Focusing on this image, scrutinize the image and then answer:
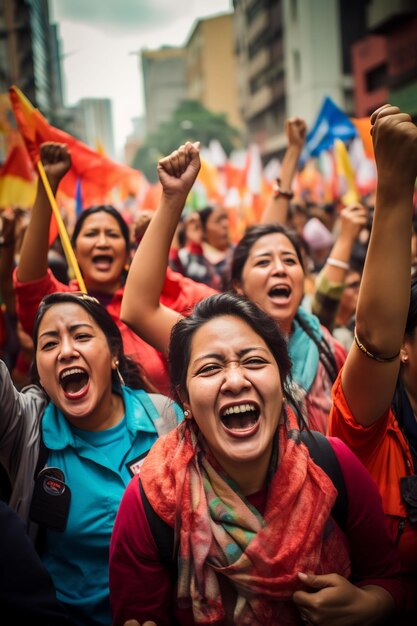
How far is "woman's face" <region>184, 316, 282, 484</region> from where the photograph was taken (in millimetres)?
1796

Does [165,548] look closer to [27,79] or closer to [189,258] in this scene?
[189,258]

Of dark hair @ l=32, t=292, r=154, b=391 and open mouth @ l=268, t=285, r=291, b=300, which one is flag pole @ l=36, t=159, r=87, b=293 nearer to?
dark hair @ l=32, t=292, r=154, b=391

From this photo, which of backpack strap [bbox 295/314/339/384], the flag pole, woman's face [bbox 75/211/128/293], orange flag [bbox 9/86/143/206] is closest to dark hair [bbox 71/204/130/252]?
woman's face [bbox 75/211/128/293]

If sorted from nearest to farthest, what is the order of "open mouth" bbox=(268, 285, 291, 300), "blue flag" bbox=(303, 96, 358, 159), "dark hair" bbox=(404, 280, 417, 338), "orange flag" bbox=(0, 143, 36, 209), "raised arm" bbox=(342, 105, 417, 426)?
1. "raised arm" bbox=(342, 105, 417, 426)
2. "dark hair" bbox=(404, 280, 417, 338)
3. "open mouth" bbox=(268, 285, 291, 300)
4. "orange flag" bbox=(0, 143, 36, 209)
5. "blue flag" bbox=(303, 96, 358, 159)

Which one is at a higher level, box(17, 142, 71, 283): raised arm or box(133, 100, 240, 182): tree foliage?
box(133, 100, 240, 182): tree foliage

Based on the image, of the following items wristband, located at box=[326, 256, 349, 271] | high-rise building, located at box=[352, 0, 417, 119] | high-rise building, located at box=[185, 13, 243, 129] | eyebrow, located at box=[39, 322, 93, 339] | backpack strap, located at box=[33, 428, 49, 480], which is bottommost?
backpack strap, located at box=[33, 428, 49, 480]

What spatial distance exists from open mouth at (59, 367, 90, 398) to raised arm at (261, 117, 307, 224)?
67.3 inches

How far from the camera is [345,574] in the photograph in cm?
179

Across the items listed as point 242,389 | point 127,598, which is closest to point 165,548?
point 127,598

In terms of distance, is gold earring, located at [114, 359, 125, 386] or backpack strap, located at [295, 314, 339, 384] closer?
gold earring, located at [114, 359, 125, 386]

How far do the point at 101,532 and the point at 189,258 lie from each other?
3.77m

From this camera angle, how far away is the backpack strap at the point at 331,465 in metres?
1.81

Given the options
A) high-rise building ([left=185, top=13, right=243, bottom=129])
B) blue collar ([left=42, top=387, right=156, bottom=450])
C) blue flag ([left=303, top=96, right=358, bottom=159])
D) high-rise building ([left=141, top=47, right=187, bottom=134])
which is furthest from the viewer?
high-rise building ([left=141, top=47, right=187, bottom=134])

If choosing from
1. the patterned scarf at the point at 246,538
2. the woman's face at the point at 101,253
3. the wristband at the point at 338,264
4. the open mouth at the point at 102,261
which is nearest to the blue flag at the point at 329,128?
the wristband at the point at 338,264
